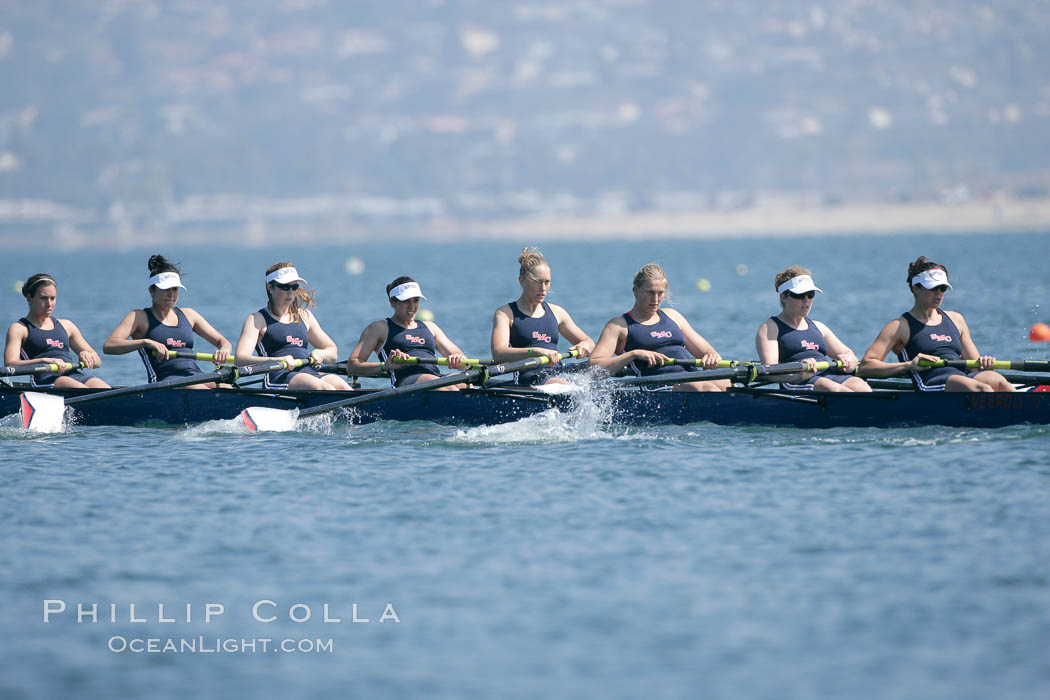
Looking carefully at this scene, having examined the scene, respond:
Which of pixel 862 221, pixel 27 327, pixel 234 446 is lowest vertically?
pixel 234 446

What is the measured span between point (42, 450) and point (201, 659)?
638 centimetres

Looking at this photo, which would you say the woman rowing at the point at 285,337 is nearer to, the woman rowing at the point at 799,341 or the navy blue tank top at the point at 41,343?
the navy blue tank top at the point at 41,343

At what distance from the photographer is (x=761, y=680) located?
7.27m

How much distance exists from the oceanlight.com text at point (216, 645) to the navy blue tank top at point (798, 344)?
5.98 m

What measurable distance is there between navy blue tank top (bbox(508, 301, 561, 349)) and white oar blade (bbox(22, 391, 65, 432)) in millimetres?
4568

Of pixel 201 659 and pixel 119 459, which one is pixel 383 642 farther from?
pixel 119 459

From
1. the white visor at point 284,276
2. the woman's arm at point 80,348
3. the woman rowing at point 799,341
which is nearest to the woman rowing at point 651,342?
the woman rowing at point 799,341

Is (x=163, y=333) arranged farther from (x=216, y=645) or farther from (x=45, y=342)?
(x=216, y=645)

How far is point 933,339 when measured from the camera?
40.8ft

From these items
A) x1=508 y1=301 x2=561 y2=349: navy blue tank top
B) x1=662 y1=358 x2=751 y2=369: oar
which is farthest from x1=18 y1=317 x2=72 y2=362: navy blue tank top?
x1=662 y1=358 x2=751 y2=369: oar

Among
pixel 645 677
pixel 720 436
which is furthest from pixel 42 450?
pixel 645 677

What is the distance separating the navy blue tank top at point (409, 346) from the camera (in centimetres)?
1360

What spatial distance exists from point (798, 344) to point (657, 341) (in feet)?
4.08

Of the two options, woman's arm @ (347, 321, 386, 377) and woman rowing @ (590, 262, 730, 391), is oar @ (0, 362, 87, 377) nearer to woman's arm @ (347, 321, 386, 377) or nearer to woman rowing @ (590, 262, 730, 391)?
woman's arm @ (347, 321, 386, 377)
